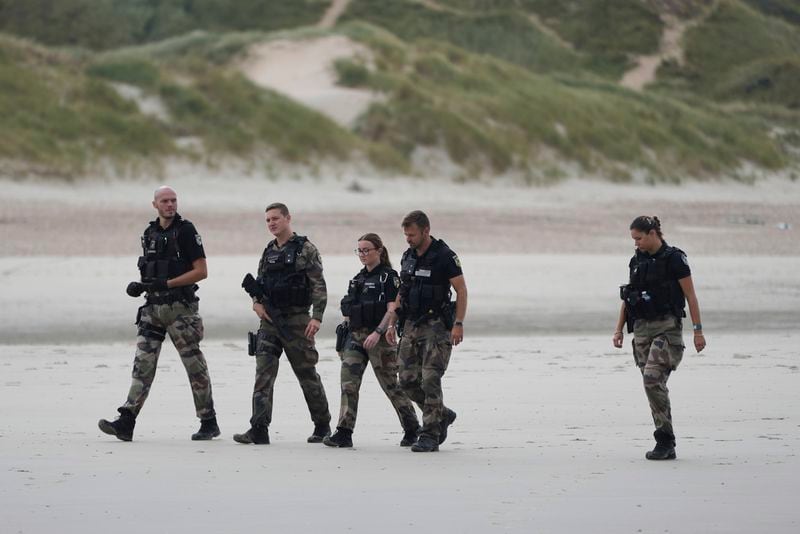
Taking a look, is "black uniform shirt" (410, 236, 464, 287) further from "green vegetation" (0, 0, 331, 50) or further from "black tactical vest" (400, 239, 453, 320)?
"green vegetation" (0, 0, 331, 50)

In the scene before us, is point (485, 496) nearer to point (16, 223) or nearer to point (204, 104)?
point (16, 223)

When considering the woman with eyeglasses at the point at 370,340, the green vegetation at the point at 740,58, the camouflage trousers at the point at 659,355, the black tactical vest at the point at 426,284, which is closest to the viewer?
the camouflage trousers at the point at 659,355

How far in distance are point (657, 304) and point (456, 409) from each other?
2.26m

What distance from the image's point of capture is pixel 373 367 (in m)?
8.73

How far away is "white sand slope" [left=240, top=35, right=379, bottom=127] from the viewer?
3962 centimetres

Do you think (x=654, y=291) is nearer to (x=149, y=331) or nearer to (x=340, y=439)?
(x=340, y=439)

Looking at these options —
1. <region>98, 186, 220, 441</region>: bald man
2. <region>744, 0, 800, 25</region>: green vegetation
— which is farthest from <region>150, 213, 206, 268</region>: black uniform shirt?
<region>744, 0, 800, 25</region>: green vegetation

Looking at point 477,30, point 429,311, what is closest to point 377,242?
point 429,311

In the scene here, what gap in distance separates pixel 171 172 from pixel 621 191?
37.0ft

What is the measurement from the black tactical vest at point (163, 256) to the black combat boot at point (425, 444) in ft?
5.62

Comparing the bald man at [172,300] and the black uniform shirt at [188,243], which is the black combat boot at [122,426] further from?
the black uniform shirt at [188,243]

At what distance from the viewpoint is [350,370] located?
8.72m

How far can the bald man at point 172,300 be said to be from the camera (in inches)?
349

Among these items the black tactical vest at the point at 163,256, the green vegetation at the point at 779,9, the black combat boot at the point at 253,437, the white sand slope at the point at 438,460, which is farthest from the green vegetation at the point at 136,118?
the green vegetation at the point at 779,9
